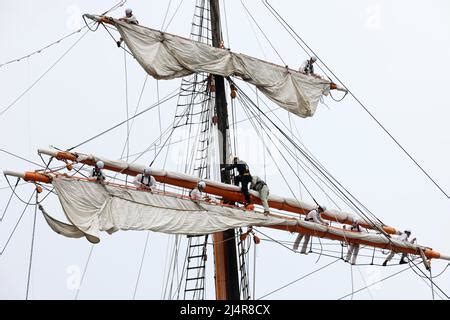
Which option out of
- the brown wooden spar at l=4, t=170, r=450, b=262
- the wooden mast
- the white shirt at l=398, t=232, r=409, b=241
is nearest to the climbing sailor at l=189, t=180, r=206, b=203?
the wooden mast

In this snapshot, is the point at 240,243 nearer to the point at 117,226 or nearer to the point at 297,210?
the point at 297,210

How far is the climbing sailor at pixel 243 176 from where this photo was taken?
2327 centimetres

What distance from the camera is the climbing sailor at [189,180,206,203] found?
74.1 feet

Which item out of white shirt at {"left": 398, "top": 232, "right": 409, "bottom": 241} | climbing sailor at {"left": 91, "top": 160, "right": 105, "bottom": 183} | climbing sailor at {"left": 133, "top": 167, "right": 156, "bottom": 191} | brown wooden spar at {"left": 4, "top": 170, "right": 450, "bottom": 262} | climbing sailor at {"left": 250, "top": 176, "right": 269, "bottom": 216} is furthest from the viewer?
white shirt at {"left": 398, "top": 232, "right": 409, "bottom": 241}

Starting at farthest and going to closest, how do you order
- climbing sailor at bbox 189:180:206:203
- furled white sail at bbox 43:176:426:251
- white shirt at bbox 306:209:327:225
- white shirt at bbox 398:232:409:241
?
1. white shirt at bbox 398:232:409:241
2. white shirt at bbox 306:209:327:225
3. climbing sailor at bbox 189:180:206:203
4. furled white sail at bbox 43:176:426:251

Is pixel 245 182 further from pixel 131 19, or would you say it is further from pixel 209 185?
pixel 131 19

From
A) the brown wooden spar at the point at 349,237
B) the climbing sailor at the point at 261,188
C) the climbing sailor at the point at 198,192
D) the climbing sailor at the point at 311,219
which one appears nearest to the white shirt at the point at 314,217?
the climbing sailor at the point at 311,219

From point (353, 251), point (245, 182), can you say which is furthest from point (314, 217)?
point (245, 182)

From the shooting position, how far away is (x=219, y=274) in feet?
75.1

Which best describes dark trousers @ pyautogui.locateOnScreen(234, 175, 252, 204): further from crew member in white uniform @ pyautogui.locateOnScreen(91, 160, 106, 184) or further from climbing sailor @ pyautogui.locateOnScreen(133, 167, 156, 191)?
crew member in white uniform @ pyautogui.locateOnScreen(91, 160, 106, 184)

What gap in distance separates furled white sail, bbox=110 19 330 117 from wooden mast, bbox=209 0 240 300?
586 mm

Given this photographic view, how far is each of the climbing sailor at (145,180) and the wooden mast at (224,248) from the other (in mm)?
2049

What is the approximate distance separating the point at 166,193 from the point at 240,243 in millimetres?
2258
